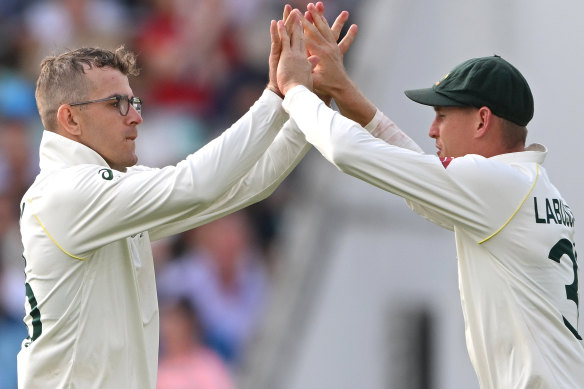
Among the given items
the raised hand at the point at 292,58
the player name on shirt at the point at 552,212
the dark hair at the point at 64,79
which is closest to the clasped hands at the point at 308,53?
the raised hand at the point at 292,58

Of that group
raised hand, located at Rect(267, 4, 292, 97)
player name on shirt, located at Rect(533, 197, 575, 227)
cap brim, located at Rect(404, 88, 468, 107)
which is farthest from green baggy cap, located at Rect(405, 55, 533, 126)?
raised hand, located at Rect(267, 4, 292, 97)

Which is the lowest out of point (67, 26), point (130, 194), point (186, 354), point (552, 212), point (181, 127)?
point (186, 354)

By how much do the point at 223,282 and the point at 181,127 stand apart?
152 centimetres

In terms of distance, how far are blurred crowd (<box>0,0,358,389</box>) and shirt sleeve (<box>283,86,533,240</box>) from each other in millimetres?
4121

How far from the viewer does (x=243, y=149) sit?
4.17 m

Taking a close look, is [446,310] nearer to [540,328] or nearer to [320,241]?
[320,241]

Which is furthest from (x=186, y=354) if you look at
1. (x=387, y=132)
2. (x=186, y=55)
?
(x=387, y=132)

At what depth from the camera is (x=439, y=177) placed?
13.3ft

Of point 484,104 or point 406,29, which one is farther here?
point 406,29

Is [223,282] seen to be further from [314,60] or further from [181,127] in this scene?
[314,60]

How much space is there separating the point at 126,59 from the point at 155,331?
1140 millimetres

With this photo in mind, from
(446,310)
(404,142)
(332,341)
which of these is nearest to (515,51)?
(446,310)

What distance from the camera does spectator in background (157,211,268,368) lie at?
26.4 ft

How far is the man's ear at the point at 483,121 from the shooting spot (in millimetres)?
4238
